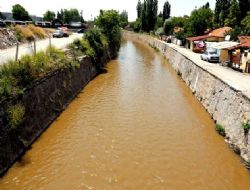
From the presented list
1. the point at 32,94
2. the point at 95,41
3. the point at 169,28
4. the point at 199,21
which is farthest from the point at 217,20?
the point at 32,94

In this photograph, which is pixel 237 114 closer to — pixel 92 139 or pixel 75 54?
pixel 92 139

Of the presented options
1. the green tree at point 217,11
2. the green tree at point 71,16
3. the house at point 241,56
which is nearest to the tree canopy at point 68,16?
the green tree at point 71,16

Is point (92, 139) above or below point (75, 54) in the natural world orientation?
below

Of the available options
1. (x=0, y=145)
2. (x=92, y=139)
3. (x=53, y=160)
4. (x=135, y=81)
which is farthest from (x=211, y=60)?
(x=0, y=145)

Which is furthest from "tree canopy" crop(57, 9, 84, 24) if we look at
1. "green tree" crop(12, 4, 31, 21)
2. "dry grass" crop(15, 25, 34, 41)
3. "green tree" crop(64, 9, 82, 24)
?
"dry grass" crop(15, 25, 34, 41)

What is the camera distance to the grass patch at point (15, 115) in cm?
1155

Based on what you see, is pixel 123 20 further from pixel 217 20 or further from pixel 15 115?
pixel 15 115

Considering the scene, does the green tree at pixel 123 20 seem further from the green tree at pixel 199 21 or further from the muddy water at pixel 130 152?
the muddy water at pixel 130 152

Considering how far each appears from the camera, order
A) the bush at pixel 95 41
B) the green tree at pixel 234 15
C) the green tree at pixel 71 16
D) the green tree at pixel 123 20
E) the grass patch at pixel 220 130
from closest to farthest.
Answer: the grass patch at pixel 220 130 < the bush at pixel 95 41 < the green tree at pixel 234 15 < the green tree at pixel 123 20 < the green tree at pixel 71 16

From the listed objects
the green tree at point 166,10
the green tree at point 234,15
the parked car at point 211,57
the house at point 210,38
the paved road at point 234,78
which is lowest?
the paved road at point 234,78

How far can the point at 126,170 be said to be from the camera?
38.2ft

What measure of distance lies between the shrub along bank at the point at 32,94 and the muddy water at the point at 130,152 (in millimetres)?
596

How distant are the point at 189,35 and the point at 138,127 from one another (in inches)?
1439

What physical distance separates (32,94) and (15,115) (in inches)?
90.7
